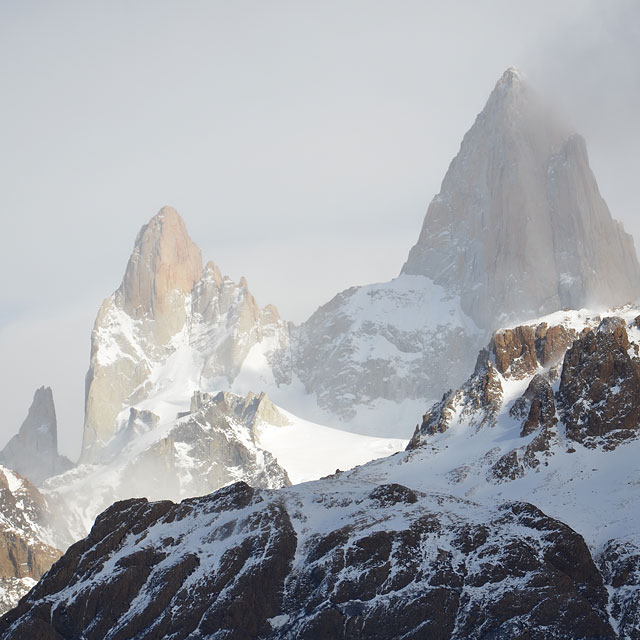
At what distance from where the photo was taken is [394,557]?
134125mm

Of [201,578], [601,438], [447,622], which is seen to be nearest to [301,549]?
[201,578]

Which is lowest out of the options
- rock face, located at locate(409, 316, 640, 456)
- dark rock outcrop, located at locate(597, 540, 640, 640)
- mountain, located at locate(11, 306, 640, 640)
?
dark rock outcrop, located at locate(597, 540, 640, 640)

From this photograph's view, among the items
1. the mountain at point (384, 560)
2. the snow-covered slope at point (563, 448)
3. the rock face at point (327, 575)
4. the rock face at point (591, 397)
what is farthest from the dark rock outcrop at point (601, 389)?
the rock face at point (327, 575)

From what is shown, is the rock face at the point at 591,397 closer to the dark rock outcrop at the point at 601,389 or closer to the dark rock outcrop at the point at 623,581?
the dark rock outcrop at the point at 601,389

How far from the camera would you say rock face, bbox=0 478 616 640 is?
123250 mm

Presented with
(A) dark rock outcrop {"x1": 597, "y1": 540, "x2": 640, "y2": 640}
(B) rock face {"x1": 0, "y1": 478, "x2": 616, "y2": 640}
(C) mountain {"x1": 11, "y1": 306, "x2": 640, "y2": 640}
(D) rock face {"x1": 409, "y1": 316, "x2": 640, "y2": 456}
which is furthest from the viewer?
(D) rock face {"x1": 409, "y1": 316, "x2": 640, "y2": 456}

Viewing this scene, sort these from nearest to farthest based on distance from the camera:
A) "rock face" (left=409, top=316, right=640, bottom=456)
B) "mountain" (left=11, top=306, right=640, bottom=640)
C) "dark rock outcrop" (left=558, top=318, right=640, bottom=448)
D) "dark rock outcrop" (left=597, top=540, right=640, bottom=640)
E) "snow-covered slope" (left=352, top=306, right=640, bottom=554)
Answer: "dark rock outcrop" (left=597, top=540, right=640, bottom=640), "mountain" (left=11, top=306, right=640, bottom=640), "snow-covered slope" (left=352, top=306, right=640, bottom=554), "dark rock outcrop" (left=558, top=318, right=640, bottom=448), "rock face" (left=409, top=316, right=640, bottom=456)

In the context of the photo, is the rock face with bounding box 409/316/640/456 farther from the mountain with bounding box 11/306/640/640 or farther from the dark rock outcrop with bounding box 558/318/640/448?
the mountain with bounding box 11/306/640/640

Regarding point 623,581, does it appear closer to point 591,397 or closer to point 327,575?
point 327,575

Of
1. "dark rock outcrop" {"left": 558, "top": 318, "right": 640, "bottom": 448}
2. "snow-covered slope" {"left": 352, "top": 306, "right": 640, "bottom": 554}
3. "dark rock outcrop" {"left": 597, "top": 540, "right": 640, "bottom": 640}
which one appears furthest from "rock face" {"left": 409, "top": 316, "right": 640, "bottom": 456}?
"dark rock outcrop" {"left": 597, "top": 540, "right": 640, "bottom": 640}

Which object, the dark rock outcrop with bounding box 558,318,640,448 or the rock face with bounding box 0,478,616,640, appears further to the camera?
the dark rock outcrop with bounding box 558,318,640,448

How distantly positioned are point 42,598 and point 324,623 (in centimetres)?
3899

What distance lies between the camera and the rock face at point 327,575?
12325 centimetres

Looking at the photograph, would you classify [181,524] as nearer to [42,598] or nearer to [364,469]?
[42,598]
